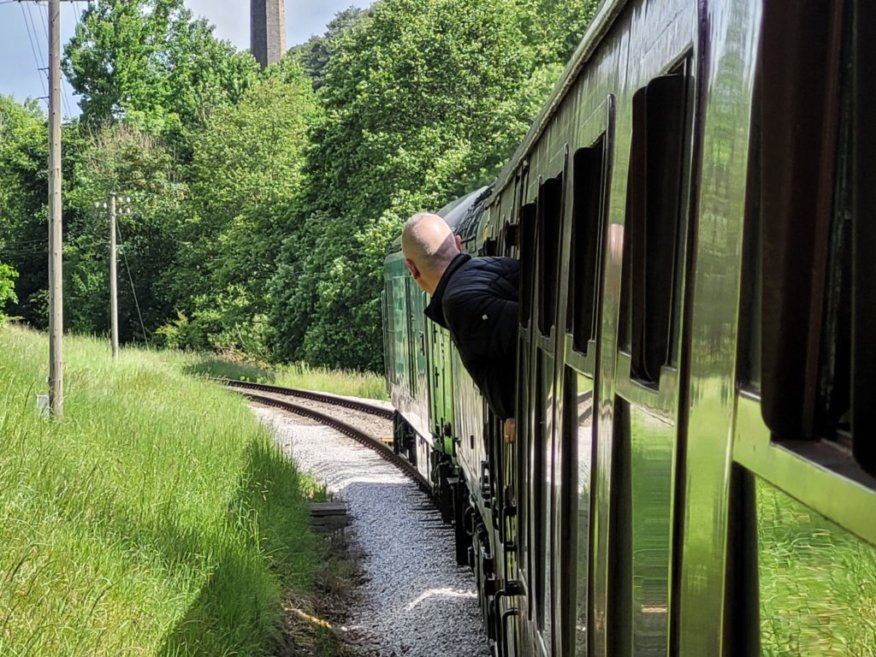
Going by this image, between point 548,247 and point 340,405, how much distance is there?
918 inches

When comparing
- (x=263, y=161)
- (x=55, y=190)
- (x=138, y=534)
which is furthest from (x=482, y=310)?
(x=263, y=161)

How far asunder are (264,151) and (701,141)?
169ft

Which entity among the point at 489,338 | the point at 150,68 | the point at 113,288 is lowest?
the point at 113,288

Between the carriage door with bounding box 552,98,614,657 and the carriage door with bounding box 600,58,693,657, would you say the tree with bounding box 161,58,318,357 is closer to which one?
the carriage door with bounding box 552,98,614,657

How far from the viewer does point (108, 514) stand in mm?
7516

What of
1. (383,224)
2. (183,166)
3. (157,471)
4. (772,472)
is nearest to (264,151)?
(183,166)

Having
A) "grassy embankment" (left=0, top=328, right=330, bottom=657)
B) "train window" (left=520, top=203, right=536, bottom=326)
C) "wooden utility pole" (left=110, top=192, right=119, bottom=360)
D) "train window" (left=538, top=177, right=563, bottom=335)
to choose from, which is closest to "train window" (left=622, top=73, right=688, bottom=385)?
"train window" (left=538, top=177, right=563, bottom=335)

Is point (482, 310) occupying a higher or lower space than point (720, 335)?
lower

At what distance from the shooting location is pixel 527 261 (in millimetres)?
4336

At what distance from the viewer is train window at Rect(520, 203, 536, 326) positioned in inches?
168

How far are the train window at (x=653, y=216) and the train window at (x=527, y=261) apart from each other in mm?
2039

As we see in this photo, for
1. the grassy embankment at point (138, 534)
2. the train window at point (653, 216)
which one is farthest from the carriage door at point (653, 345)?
the grassy embankment at point (138, 534)

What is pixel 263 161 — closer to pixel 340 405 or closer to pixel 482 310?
pixel 340 405

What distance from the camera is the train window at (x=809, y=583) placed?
1.15 metres
